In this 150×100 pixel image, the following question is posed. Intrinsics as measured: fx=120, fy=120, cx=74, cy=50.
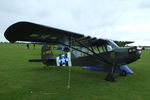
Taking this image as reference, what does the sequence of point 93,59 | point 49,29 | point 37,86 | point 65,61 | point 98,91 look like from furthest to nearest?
1. point 65,61
2. point 93,59
3. point 37,86
4. point 98,91
5. point 49,29

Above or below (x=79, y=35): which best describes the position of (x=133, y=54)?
below

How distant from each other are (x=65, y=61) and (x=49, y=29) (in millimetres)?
3583

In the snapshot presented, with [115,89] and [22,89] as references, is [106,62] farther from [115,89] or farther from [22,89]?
[22,89]

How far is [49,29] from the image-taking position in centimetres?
398

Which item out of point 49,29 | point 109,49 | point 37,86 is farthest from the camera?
point 109,49

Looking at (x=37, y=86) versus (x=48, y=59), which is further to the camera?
(x=48, y=59)

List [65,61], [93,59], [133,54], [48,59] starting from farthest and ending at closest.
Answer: [48,59] → [65,61] → [93,59] → [133,54]

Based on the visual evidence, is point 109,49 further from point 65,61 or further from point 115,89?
point 65,61

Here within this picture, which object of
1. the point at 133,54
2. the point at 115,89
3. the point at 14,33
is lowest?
the point at 115,89

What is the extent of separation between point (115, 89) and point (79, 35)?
248 cm

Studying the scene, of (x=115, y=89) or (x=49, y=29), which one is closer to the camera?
(x=49, y=29)

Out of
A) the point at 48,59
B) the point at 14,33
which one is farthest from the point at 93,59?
the point at 14,33

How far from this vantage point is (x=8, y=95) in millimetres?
3793

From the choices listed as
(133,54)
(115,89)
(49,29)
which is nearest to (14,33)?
(49,29)
